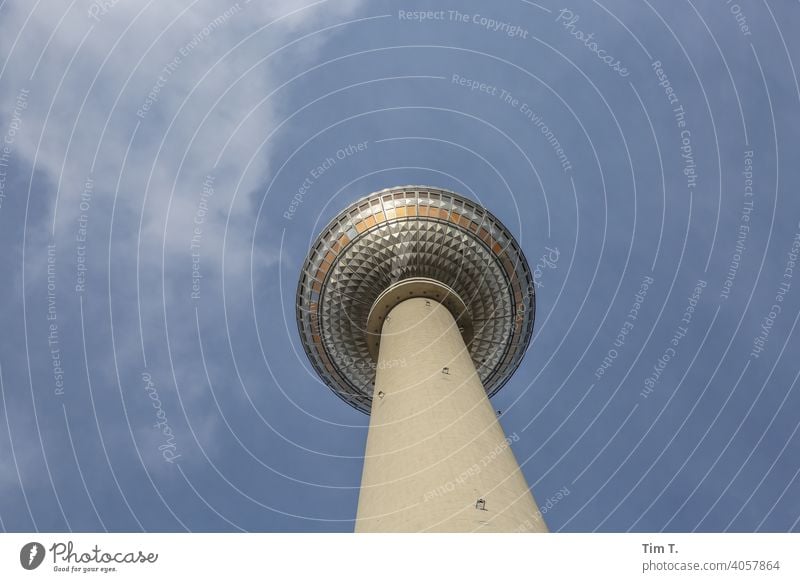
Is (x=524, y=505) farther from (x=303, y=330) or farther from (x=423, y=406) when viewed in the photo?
(x=303, y=330)

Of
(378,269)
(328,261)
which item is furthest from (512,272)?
(328,261)
